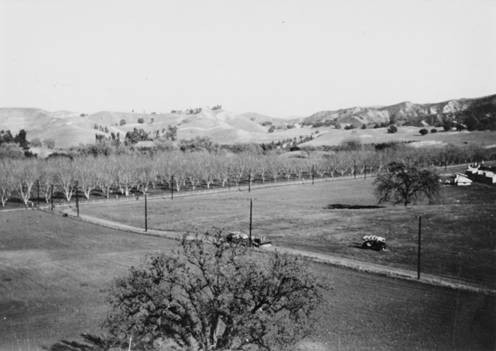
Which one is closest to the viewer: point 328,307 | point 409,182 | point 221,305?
point 221,305

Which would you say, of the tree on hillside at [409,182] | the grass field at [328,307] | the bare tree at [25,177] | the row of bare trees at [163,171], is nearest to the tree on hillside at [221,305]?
the grass field at [328,307]

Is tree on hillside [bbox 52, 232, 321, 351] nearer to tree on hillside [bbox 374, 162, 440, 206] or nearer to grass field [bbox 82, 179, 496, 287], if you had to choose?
grass field [bbox 82, 179, 496, 287]

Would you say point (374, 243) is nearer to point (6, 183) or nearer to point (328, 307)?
point (328, 307)

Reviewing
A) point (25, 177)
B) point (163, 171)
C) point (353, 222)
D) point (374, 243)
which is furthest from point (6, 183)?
point (374, 243)

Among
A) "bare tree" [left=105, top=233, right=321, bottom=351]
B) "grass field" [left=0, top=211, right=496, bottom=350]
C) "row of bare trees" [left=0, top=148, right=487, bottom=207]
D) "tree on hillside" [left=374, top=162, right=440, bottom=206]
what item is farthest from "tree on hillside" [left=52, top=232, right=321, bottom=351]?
"row of bare trees" [left=0, top=148, right=487, bottom=207]

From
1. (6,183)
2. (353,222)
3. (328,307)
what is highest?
(6,183)

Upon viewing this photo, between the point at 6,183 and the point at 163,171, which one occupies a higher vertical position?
the point at 163,171

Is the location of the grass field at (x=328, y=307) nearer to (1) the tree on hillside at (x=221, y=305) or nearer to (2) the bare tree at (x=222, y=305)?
(1) the tree on hillside at (x=221, y=305)

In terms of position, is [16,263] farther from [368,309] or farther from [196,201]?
[196,201]
